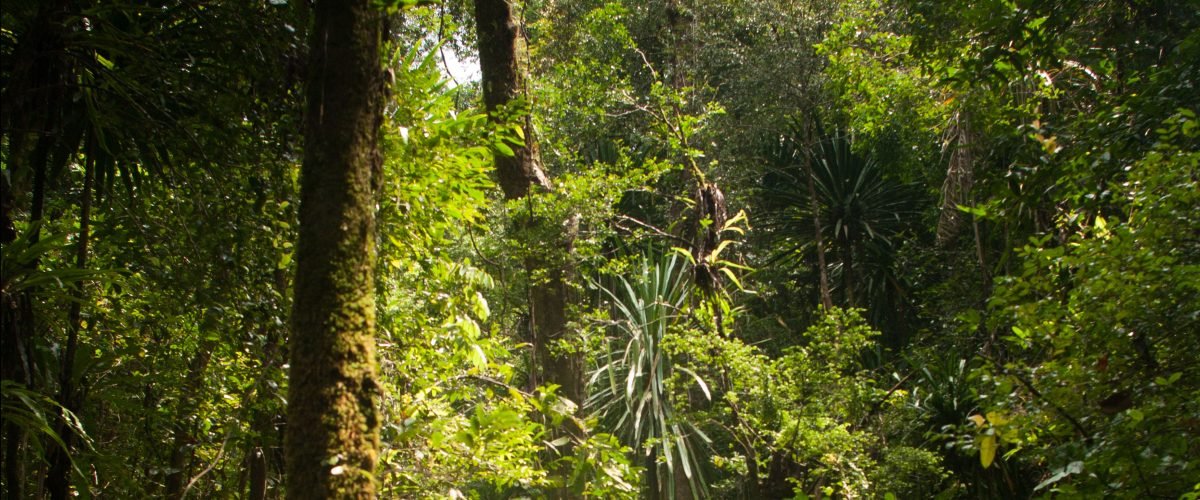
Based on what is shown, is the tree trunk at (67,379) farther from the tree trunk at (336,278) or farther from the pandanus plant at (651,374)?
the pandanus plant at (651,374)

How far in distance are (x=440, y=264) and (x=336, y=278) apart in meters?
1.73

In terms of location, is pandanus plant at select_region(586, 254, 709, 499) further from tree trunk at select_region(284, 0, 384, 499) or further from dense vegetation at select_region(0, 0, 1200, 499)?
tree trunk at select_region(284, 0, 384, 499)

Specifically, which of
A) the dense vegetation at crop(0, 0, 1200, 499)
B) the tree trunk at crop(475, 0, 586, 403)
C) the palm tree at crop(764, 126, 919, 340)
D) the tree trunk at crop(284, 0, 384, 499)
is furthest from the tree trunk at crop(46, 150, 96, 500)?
the palm tree at crop(764, 126, 919, 340)

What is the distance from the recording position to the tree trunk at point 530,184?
19.7 ft

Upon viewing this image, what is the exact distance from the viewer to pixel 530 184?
606cm

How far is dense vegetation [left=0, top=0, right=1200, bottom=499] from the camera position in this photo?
2332 millimetres

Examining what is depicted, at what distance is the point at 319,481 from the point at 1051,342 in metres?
3.85

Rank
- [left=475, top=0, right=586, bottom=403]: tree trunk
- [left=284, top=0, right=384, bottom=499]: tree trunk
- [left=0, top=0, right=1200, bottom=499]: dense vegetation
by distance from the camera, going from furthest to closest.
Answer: [left=475, top=0, right=586, bottom=403]: tree trunk < [left=0, top=0, right=1200, bottom=499]: dense vegetation < [left=284, top=0, right=384, bottom=499]: tree trunk

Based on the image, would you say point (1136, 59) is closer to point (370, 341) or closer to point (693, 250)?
point (693, 250)

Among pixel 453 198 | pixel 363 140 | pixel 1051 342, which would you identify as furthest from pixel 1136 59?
pixel 363 140

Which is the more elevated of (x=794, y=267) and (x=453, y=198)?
(x=794, y=267)

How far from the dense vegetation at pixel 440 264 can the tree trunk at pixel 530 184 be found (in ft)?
0.07

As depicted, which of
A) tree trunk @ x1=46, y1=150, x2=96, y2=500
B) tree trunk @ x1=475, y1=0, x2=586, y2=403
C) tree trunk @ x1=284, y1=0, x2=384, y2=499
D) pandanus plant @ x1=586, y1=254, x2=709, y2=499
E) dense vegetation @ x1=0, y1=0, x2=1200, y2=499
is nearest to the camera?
tree trunk @ x1=284, y1=0, x2=384, y2=499

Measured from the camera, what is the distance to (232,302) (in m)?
3.21
